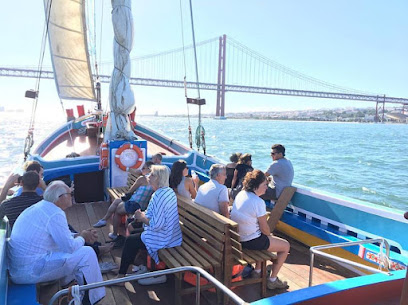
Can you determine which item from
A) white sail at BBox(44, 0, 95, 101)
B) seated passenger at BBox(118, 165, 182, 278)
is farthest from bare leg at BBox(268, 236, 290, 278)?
white sail at BBox(44, 0, 95, 101)

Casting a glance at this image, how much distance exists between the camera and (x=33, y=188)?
2641mm

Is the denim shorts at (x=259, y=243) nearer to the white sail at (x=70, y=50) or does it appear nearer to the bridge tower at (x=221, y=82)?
the white sail at (x=70, y=50)

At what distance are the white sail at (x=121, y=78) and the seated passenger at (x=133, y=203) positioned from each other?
111cm

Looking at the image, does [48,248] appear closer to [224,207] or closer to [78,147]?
[224,207]

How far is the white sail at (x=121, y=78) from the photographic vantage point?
4.15 meters

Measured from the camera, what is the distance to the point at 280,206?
3.62 m

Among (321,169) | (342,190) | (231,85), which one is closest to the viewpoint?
(342,190)

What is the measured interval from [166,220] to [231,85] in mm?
47456

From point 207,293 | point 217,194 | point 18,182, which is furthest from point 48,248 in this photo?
point 18,182

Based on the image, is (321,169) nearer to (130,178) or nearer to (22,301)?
(130,178)

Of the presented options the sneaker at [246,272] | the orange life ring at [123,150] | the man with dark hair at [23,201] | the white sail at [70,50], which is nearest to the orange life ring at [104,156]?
the orange life ring at [123,150]

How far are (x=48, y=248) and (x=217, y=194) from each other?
1.21 m

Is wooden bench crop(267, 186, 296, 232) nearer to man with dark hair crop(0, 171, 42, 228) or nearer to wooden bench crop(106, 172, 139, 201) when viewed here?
wooden bench crop(106, 172, 139, 201)

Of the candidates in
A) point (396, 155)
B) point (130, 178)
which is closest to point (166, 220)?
point (130, 178)
